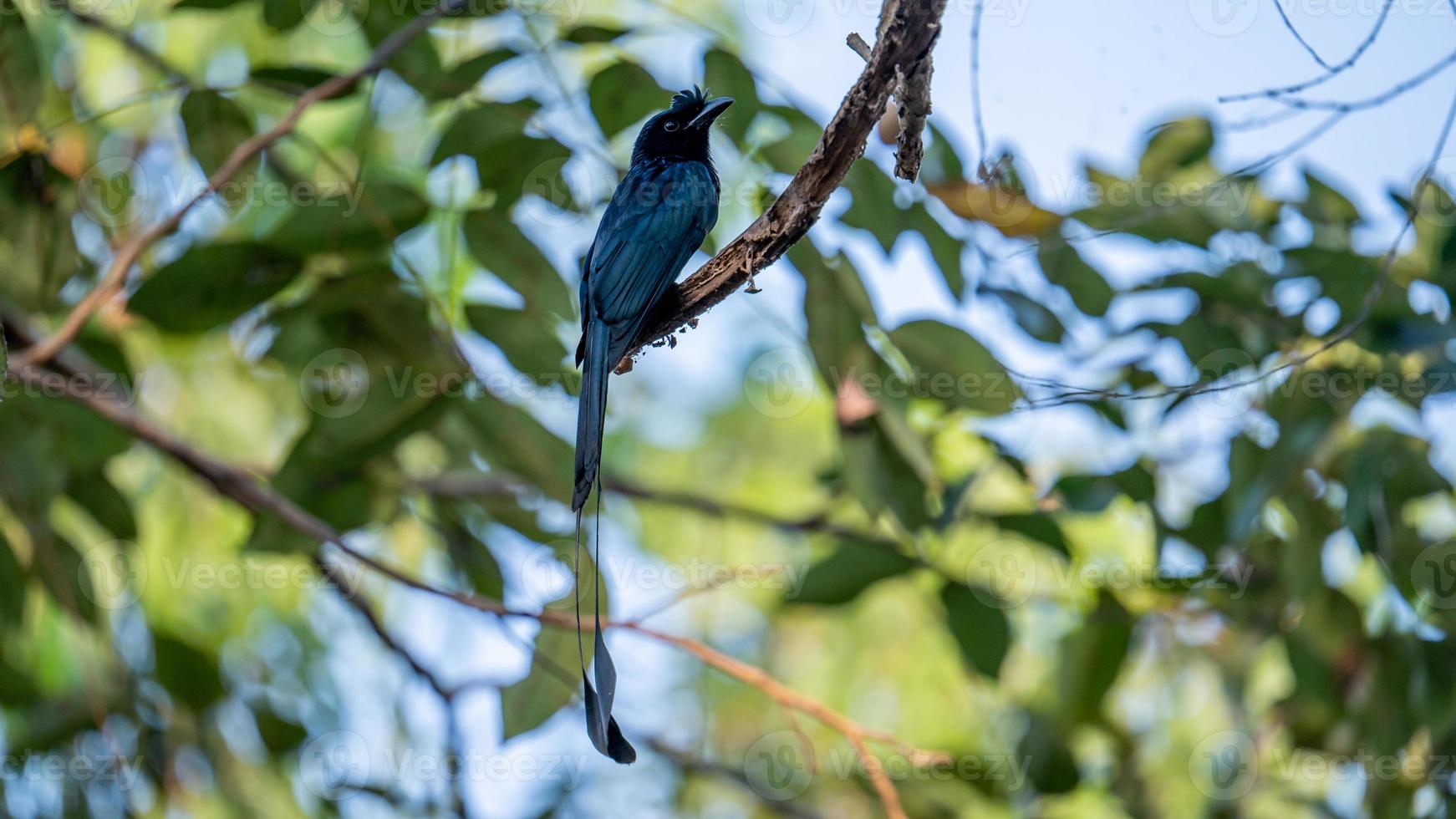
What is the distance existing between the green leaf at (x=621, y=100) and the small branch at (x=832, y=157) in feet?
4.10

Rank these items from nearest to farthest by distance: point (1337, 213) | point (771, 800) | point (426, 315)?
point (426, 315) < point (1337, 213) < point (771, 800)

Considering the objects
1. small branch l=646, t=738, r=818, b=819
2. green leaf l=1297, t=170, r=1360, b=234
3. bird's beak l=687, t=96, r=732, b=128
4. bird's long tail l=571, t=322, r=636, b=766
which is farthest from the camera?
small branch l=646, t=738, r=818, b=819

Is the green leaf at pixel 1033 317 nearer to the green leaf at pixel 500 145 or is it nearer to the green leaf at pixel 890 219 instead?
the green leaf at pixel 890 219

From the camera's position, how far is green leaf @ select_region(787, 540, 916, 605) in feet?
13.4

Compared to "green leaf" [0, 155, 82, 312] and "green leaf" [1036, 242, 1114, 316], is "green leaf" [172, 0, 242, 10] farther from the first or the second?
"green leaf" [1036, 242, 1114, 316]

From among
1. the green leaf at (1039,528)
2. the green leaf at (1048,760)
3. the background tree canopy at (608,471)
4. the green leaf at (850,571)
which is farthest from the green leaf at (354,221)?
the green leaf at (1048,760)

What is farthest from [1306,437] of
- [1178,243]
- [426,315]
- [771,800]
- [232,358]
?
[232,358]

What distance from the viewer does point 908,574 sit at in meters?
4.26

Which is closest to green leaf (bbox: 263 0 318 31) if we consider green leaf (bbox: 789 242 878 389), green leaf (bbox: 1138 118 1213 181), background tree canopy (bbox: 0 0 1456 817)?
background tree canopy (bbox: 0 0 1456 817)

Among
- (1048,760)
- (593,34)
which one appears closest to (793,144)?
(593,34)

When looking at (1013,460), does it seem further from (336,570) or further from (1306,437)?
(336,570)

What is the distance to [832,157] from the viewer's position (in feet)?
7.13

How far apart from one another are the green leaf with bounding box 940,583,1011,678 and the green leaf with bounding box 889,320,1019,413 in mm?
807

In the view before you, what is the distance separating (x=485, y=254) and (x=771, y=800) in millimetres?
2490
